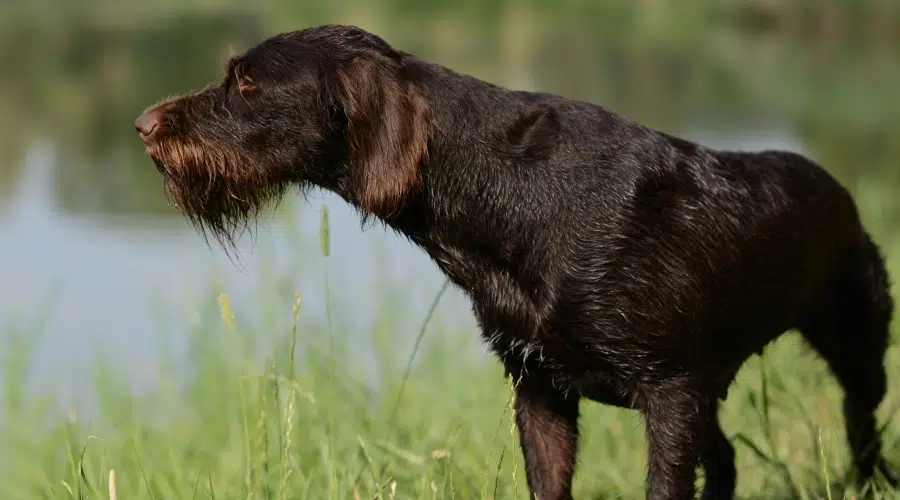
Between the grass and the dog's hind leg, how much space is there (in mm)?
159

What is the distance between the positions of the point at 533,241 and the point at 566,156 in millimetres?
260

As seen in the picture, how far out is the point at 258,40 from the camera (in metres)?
7.78

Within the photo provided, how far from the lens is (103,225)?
11086 mm

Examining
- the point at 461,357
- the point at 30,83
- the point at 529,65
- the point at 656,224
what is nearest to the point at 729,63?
the point at 529,65

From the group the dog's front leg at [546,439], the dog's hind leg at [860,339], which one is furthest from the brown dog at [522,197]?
the dog's hind leg at [860,339]

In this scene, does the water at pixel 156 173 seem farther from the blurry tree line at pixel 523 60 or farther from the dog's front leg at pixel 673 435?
the dog's front leg at pixel 673 435

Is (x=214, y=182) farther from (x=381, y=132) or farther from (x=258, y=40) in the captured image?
(x=258, y=40)

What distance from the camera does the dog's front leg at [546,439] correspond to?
142 inches

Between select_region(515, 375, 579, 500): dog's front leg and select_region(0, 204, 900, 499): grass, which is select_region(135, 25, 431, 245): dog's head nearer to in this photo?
select_region(0, 204, 900, 499): grass

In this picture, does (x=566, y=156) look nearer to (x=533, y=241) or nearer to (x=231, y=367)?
(x=533, y=241)

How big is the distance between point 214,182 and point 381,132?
1.76ft

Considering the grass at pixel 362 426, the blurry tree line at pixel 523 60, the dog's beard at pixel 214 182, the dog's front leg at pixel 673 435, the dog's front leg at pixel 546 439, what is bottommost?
the blurry tree line at pixel 523 60

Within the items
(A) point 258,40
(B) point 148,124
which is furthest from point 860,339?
(A) point 258,40

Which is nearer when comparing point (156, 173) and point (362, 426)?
point (362, 426)
